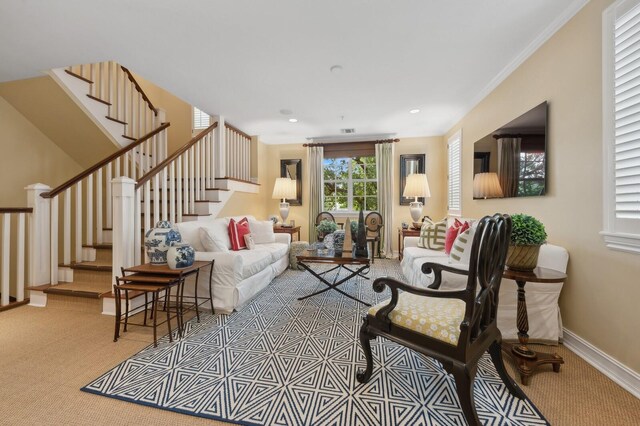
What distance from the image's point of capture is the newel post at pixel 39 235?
9.14ft

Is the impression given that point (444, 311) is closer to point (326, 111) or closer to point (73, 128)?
Answer: point (326, 111)

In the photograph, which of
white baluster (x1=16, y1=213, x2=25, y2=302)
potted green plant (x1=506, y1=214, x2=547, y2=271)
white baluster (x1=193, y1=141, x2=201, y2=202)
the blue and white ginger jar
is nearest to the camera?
potted green plant (x1=506, y1=214, x2=547, y2=271)

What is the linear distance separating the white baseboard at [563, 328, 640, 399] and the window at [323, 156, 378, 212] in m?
3.84

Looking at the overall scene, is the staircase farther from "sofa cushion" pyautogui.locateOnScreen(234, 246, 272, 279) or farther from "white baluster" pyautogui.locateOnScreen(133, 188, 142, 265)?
"sofa cushion" pyautogui.locateOnScreen(234, 246, 272, 279)

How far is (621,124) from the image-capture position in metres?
1.56

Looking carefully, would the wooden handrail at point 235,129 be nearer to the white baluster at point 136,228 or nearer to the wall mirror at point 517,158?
the white baluster at point 136,228

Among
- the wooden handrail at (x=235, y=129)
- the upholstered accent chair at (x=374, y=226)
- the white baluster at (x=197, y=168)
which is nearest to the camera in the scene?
the white baluster at (x=197, y=168)

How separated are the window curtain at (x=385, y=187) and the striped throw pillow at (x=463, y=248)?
105 inches

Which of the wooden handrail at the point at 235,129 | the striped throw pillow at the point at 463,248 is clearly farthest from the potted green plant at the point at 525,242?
the wooden handrail at the point at 235,129

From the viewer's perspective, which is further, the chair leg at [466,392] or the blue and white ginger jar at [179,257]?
the blue and white ginger jar at [179,257]

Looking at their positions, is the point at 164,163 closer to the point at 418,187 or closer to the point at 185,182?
the point at 185,182

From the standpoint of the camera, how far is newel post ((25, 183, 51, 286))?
279 cm

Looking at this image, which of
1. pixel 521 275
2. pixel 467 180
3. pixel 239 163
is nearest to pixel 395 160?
pixel 467 180

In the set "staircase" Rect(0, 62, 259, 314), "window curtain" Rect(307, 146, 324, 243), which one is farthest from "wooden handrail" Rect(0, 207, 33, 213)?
"window curtain" Rect(307, 146, 324, 243)
